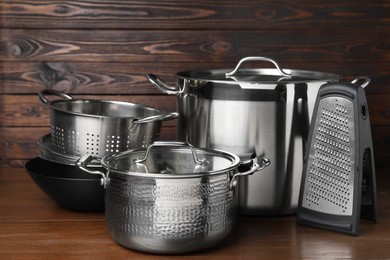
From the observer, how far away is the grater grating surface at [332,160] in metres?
1.50

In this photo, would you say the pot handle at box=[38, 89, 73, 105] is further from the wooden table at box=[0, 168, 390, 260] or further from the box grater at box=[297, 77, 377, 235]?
the box grater at box=[297, 77, 377, 235]

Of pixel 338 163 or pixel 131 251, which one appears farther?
pixel 338 163

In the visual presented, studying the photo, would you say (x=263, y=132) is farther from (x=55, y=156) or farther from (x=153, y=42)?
(x=153, y=42)

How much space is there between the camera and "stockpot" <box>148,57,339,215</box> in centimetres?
156

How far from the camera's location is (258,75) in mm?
1795

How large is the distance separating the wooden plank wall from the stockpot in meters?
0.39

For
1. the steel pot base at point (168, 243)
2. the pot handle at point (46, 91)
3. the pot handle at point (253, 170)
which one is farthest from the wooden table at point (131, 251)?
the pot handle at point (46, 91)

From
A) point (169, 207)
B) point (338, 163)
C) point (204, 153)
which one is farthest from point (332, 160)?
point (169, 207)

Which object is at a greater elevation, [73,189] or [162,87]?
[162,87]

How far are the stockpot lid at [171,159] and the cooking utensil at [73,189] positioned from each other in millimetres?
106

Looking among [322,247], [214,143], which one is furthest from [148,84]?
[322,247]

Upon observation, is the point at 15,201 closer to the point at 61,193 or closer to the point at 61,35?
the point at 61,193

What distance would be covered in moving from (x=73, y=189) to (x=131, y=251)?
9.4 inches

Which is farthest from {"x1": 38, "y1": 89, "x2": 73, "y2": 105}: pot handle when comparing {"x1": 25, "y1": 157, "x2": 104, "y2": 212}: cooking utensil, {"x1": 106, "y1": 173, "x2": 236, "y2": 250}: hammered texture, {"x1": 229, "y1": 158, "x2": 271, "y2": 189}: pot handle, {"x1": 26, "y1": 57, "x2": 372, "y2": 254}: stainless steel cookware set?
{"x1": 229, "y1": 158, "x2": 271, "y2": 189}: pot handle
